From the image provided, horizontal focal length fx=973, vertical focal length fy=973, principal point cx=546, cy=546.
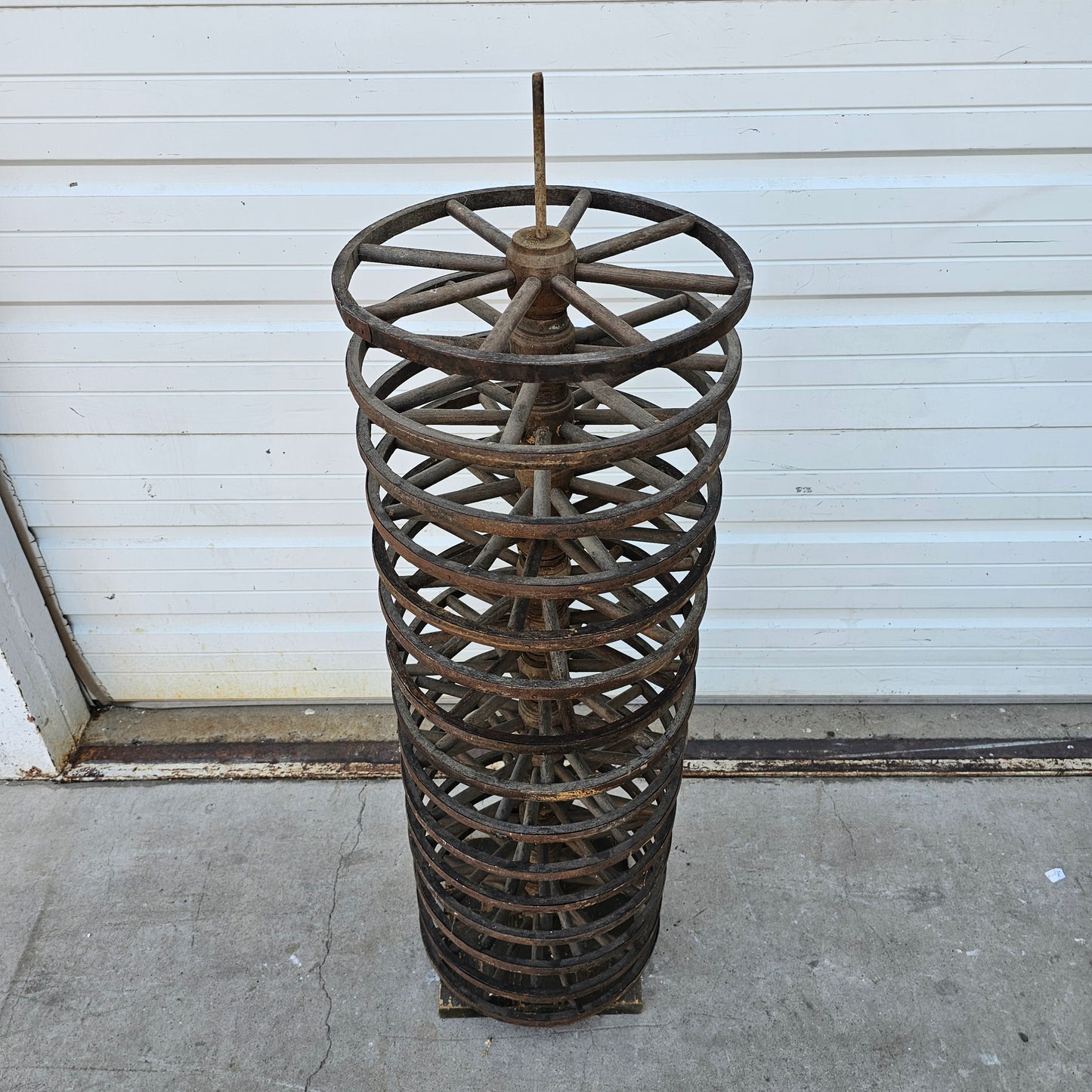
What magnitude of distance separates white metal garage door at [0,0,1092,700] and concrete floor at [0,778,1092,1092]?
0.71 meters

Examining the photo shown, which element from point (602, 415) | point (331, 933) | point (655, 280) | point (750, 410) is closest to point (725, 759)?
point (750, 410)

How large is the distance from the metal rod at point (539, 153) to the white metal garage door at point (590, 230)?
120cm

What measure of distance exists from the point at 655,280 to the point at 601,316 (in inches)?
10.3

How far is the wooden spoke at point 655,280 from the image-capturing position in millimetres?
2197

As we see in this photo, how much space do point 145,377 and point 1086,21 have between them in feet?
11.1

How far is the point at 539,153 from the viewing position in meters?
2.07

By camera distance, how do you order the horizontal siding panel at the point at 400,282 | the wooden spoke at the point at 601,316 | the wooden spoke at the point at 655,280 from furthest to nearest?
the horizontal siding panel at the point at 400,282 < the wooden spoke at the point at 655,280 < the wooden spoke at the point at 601,316

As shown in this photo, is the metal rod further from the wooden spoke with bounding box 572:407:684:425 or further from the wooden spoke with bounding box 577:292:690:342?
the wooden spoke with bounding box 572:407:684:425

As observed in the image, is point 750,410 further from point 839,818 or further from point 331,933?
point 331,933

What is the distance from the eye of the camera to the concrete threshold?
421 cm

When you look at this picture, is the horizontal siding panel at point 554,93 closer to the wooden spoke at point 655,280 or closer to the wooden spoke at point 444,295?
the wooden spoke at point 655,280

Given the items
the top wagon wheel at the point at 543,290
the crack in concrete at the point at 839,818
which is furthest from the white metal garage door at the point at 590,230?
the top wagon wheel at the point at 543,290

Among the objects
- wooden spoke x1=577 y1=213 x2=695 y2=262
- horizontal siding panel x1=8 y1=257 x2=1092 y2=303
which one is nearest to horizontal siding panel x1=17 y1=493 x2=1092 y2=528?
horizontal siding panel x1=8 y1=257 x2=1092 y2=303

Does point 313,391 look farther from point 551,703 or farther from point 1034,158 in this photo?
point 1034,158
